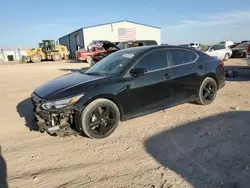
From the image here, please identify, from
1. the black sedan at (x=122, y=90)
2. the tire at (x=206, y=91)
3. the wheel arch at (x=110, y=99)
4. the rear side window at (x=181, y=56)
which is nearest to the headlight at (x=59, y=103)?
the black sedan at (x=122, y=90)

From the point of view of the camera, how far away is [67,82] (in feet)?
13.7

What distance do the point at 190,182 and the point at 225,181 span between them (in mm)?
417

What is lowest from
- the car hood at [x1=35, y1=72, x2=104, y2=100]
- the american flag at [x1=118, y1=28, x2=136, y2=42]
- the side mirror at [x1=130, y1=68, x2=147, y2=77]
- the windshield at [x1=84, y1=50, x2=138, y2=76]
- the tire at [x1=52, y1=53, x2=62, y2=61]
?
the car hood at [x1=35, y1=72, x2=104, y2=100]

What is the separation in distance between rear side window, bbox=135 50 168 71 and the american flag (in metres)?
32.7

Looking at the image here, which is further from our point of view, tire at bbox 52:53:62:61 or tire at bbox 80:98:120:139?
tire at bbox 52:53:62:61

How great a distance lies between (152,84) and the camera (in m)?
4.46

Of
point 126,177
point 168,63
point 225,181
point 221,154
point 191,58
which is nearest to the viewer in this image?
point 225,181

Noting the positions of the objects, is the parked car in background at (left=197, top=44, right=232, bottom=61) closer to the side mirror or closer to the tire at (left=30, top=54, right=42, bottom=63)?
the side mirror

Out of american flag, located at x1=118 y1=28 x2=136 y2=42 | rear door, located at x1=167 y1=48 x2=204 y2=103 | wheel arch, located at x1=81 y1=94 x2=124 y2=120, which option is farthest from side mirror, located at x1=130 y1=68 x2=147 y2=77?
american flag, located at x1=118 y1=28 x2=136 y2=42

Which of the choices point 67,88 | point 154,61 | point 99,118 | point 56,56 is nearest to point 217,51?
point 154,61

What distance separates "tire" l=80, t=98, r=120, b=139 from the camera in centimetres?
378

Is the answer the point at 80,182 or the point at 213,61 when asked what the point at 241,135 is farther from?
the point at 80,182

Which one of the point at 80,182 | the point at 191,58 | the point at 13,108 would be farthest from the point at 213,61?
the point at 13,108

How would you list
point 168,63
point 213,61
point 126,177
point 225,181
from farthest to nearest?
point 213,61 < point 168,63 < point 126,177 < point 225,181
